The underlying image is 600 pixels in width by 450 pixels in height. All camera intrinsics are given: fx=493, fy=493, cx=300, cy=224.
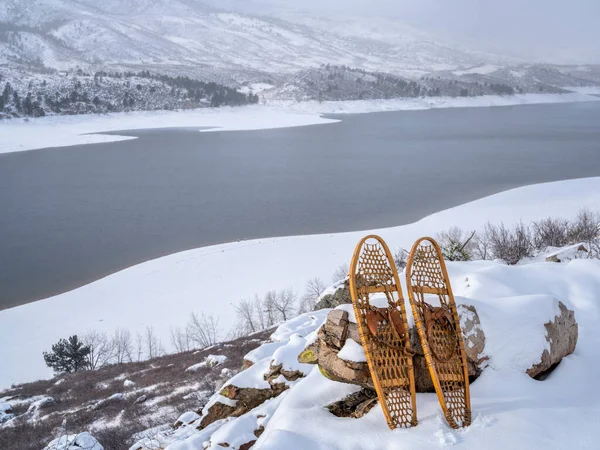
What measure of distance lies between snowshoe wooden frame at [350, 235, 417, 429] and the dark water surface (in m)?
16.5

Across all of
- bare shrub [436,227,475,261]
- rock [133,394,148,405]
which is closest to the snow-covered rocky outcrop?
rock [133,394,148,405]

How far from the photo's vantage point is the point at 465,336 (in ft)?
13.0

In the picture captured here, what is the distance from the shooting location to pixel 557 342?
407 centimetres

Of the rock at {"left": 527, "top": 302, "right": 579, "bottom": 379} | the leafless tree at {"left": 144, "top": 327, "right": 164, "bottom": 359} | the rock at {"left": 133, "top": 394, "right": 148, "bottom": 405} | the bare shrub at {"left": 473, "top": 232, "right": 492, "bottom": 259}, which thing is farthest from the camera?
the bare shrub at {"left": 473, "top": 232, "right": 492, "bottom": 259}

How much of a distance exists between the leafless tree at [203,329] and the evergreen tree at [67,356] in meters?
2.93

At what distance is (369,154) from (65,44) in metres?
153

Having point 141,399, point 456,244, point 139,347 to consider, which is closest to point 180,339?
point 139,347

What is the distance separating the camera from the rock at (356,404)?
3.68 m

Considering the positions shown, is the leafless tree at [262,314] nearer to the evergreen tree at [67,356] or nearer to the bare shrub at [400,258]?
the bare shrub at [400,258]

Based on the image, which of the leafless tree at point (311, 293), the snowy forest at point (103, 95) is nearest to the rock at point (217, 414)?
the leafless tree at point (311, 293)

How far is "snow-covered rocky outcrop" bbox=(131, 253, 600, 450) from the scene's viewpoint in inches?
128

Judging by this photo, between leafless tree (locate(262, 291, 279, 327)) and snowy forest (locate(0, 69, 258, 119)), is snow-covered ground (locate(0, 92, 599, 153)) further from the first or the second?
leafless tree (locate(262, 291, 279, 327))

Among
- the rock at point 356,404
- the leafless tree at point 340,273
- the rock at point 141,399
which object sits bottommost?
the rock at point 141,399

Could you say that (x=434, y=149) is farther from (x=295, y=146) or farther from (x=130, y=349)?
(x=130, y=349)
